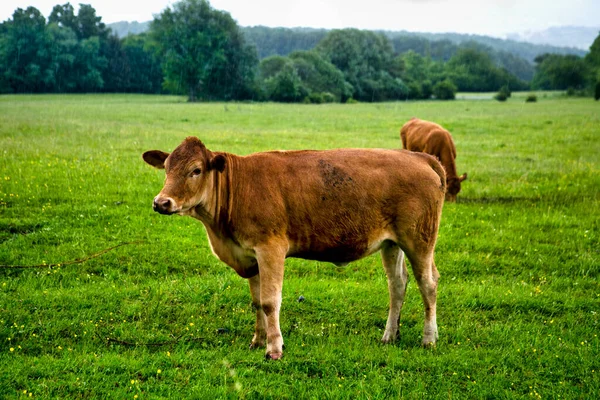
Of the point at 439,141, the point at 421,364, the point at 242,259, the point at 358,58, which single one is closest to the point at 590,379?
the point at 421,364

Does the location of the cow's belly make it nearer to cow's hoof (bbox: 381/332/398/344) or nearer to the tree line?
cow's hoof (bbox: 381/332/398/344)

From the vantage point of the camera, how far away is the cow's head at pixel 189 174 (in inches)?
255

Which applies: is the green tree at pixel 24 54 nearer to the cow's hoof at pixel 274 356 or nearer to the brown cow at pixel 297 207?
the brown cow at pixel 297 207

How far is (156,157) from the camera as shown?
280 inches

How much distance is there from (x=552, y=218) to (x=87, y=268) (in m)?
10.4

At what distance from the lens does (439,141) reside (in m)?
17.6

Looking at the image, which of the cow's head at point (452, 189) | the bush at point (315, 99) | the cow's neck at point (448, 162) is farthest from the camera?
the bush at point (315, 99)

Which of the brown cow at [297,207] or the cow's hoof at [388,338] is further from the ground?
the brown cow at [297,207]

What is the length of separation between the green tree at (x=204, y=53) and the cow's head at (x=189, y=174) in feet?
248

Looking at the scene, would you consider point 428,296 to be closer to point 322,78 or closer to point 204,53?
point 204,53

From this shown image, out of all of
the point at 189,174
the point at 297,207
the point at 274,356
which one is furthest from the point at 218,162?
the point at 274,356

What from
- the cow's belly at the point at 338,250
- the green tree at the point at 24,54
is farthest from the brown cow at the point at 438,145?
the green tree at the point at 24,54

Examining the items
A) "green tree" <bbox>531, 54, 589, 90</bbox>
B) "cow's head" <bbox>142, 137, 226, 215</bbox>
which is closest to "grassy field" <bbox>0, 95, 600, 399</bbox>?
"cow's head" <bbox>142, 137, 226, 215</bbox>

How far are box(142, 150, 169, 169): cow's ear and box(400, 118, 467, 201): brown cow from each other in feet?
32.6
